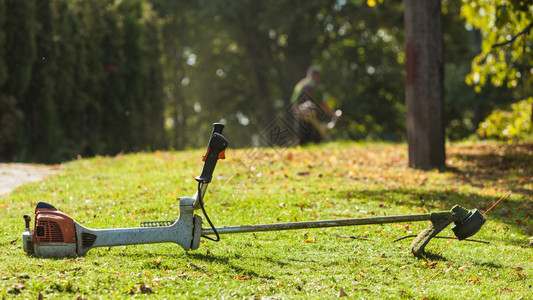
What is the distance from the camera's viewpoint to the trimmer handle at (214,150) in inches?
173

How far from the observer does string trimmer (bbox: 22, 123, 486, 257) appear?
4508 mm

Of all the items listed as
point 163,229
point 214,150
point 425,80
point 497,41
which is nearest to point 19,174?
point 163,229

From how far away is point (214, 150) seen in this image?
441 cm

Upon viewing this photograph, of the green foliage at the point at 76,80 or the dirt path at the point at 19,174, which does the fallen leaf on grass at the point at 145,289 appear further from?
the green foliage at the point at 76,80

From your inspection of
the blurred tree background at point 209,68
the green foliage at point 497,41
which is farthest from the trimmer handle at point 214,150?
the green foliage at point 497,41

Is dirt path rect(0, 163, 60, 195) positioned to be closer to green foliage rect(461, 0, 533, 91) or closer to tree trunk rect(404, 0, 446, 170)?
tree trunk rect(404, 0, 446, 170)

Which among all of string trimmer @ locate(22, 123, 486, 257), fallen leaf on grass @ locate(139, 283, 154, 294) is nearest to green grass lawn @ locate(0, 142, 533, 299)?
fallen leaf on grass @ locate(139, 283, 154, 294)

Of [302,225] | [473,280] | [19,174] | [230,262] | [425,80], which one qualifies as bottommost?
[473,280]

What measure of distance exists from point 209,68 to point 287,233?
26785 mm

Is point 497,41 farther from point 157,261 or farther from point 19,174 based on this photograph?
point 19,174

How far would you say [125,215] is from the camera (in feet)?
21.4

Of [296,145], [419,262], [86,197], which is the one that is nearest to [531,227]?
[419,262]

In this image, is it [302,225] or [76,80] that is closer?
[302,225]

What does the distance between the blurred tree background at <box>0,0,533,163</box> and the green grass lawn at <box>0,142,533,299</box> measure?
1744 mm
